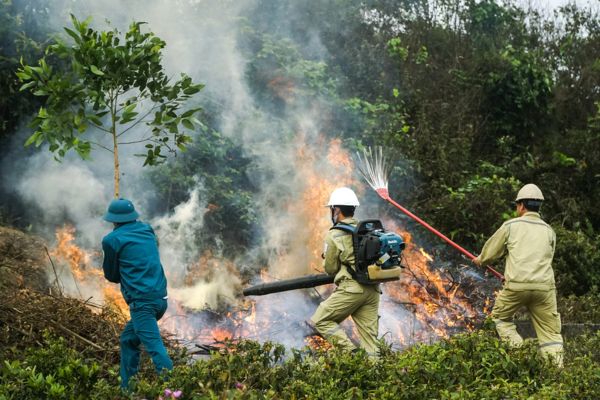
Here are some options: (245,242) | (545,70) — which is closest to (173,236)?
(245,242)

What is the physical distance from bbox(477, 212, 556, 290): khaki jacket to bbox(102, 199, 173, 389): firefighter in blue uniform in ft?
11.5

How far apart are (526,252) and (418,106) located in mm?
7562

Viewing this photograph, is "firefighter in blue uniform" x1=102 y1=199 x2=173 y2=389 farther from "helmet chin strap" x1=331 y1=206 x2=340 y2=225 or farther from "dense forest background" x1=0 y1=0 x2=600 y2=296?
"dense forest background" x1=0 y1=0 x2=600 y2=296

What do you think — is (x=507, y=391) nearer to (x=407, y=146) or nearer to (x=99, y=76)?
(x=99, y=76)

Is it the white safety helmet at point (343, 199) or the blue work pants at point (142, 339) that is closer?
the blue work pants at point (142, 339)

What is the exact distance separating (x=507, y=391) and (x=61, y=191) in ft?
24.7

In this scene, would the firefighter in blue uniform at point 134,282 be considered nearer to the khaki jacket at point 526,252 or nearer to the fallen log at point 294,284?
the fallen log at point 294,284

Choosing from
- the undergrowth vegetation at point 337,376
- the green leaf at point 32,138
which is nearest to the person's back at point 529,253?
the undergrowth vegetation at point 337,376

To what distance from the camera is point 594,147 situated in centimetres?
1468

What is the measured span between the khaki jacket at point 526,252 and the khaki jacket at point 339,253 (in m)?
1.62

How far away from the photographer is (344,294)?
728cm

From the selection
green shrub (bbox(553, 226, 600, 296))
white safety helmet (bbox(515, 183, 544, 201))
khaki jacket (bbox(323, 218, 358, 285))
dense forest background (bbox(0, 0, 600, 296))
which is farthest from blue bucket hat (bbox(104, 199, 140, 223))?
green shrub (bbox(553, 226, 600, 296))

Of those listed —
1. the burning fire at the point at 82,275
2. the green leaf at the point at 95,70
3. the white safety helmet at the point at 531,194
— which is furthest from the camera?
the burning fire at the point at 82,275

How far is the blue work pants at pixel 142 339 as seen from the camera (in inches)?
246
